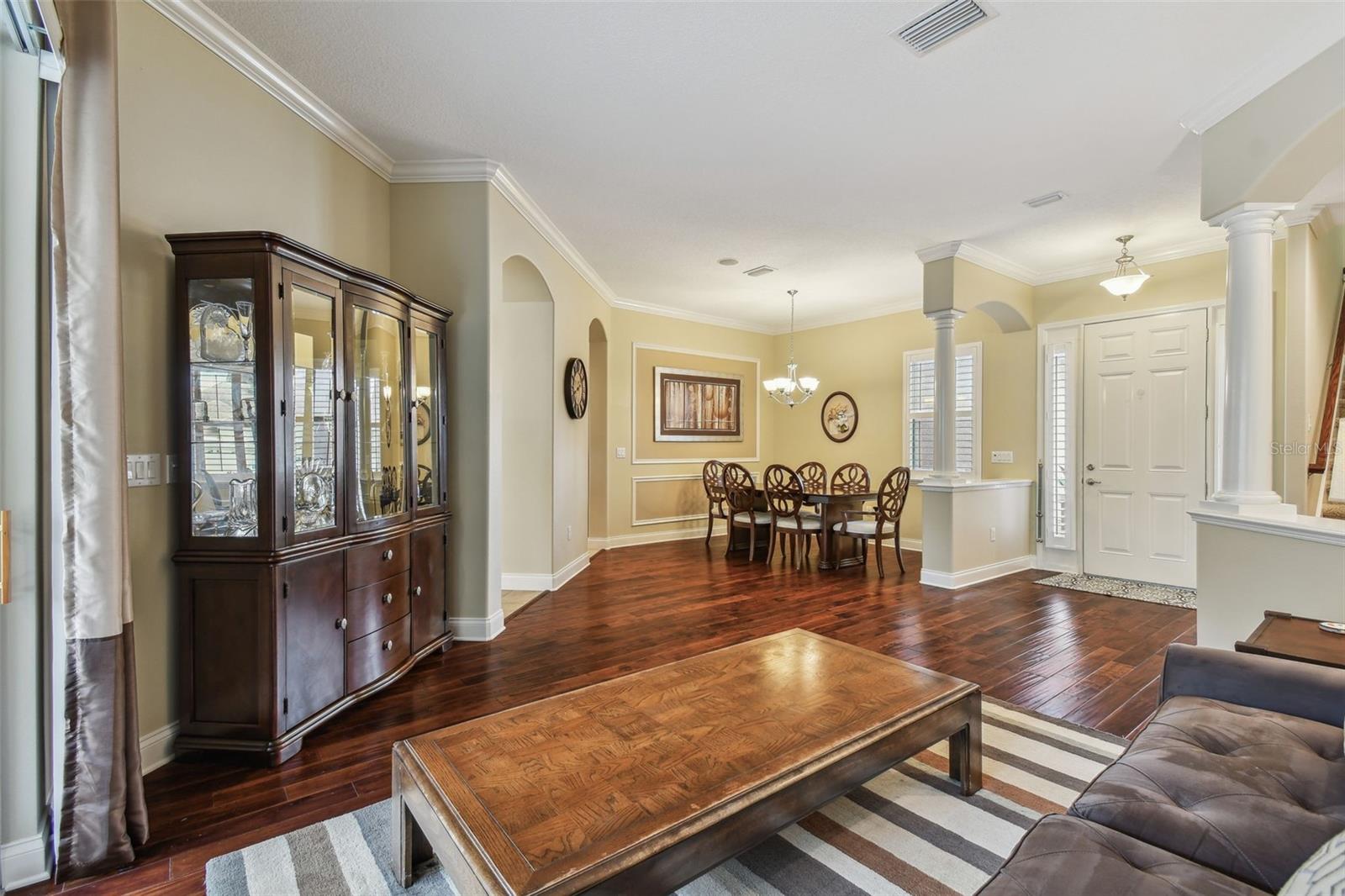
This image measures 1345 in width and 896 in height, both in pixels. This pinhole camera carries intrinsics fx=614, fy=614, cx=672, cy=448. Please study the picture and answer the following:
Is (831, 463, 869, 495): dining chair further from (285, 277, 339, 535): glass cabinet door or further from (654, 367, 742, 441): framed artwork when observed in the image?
(285, 277, 339, 535): glass cabinet door

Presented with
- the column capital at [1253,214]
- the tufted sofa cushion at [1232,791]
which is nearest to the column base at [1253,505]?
the column capital at [1253,214]

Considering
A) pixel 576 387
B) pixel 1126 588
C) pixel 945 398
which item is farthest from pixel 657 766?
pixel 1126 588

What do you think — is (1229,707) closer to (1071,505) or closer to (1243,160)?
(1243,160)

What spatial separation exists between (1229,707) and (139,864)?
308 centimetres

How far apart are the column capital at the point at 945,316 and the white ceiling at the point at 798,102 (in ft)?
2.15

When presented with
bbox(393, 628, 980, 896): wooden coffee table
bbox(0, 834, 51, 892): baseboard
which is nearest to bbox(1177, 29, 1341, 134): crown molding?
bbox(393, 628, 980, 896): wooden coffee table

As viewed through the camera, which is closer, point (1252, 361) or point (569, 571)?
point (1252, 361)

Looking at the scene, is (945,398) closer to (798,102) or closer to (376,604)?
(798,102)

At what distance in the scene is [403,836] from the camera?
5.31 ft

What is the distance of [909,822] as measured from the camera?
1898mm

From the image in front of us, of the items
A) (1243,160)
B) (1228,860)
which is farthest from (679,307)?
(1228,860)

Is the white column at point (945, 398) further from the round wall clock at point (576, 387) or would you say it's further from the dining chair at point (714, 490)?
the round wall clock at point (576, 387)

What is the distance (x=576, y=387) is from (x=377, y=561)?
2.79m

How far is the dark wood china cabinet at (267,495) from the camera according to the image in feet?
7.54
